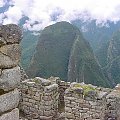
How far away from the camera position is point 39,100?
1036 cm

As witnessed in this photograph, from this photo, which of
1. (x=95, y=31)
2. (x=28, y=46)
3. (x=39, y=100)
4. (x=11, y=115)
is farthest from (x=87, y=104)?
(x=95, y=31)

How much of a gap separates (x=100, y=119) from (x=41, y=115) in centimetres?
161

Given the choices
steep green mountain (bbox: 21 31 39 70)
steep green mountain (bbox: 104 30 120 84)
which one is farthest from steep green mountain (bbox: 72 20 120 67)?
steep green mountain (bbox: 21 31 39 70)

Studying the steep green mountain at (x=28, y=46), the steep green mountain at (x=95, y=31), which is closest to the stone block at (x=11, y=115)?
the steep green mountain at (x=28, y=46)

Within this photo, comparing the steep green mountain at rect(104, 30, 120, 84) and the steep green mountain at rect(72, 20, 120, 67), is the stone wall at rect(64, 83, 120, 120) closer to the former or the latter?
the steep green mountain at rect(104, 30, 120, 84)

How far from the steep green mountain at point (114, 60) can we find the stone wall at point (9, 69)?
3570 inches

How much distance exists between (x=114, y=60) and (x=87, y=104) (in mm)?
99465

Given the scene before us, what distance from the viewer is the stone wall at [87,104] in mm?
9711

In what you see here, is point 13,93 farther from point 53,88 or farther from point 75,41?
point 75,41

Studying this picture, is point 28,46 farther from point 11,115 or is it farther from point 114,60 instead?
point 11,115

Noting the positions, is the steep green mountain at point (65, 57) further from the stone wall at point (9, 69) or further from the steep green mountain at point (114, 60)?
the stone wall at point (9, 69)

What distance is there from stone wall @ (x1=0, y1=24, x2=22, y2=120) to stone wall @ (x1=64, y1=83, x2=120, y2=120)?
16.8ft

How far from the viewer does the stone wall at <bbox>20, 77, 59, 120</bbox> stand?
10320mm

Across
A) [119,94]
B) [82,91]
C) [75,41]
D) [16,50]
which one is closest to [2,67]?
[16,50]
